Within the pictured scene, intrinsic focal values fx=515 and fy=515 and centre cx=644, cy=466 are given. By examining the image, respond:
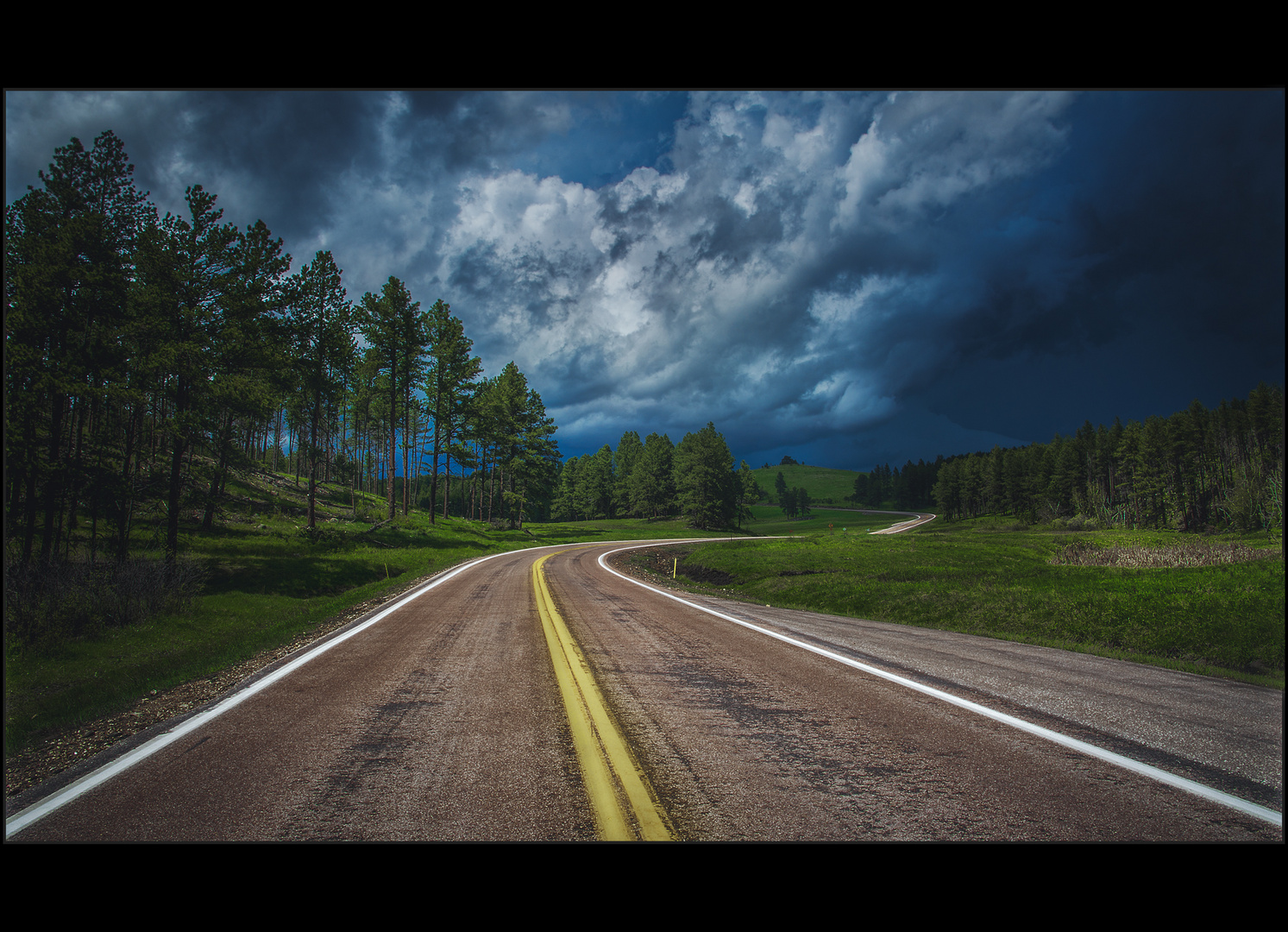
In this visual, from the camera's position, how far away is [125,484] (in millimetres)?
16609

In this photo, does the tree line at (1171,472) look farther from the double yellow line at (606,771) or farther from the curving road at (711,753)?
the double yellow line at (606,771)

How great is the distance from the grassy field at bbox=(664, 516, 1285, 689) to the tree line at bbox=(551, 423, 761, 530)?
1700 inches

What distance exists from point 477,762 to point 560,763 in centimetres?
58

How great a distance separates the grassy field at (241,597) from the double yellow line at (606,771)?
491 cm

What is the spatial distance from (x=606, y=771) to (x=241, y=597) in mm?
16422

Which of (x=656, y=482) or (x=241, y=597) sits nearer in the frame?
(x=241, y=597)

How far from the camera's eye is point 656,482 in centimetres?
7169

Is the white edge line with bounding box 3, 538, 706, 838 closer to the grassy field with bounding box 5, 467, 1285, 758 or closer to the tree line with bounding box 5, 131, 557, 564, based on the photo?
the grassy field with bounding box 5, 467, 1285, 758

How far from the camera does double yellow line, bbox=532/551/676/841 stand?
9.05 ft

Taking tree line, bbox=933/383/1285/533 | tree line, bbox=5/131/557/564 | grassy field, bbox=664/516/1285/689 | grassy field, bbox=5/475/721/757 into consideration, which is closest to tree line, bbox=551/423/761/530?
grassy field, bbox=5/475/721/757

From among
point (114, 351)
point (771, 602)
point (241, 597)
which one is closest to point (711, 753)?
point (771, 602)

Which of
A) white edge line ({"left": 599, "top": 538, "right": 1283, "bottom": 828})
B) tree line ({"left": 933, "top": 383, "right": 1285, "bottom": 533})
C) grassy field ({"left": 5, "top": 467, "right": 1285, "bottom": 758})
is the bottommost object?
grassy field ({"left": 5, "top": 467, "right": 1285, "bottom": 758})

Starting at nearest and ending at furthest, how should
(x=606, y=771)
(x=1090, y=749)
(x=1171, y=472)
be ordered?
1. (x=606, y=771)
2. (x=1090, y=749)
3. (x=1171, y=472)

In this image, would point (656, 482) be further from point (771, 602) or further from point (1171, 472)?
point (771, 602)
